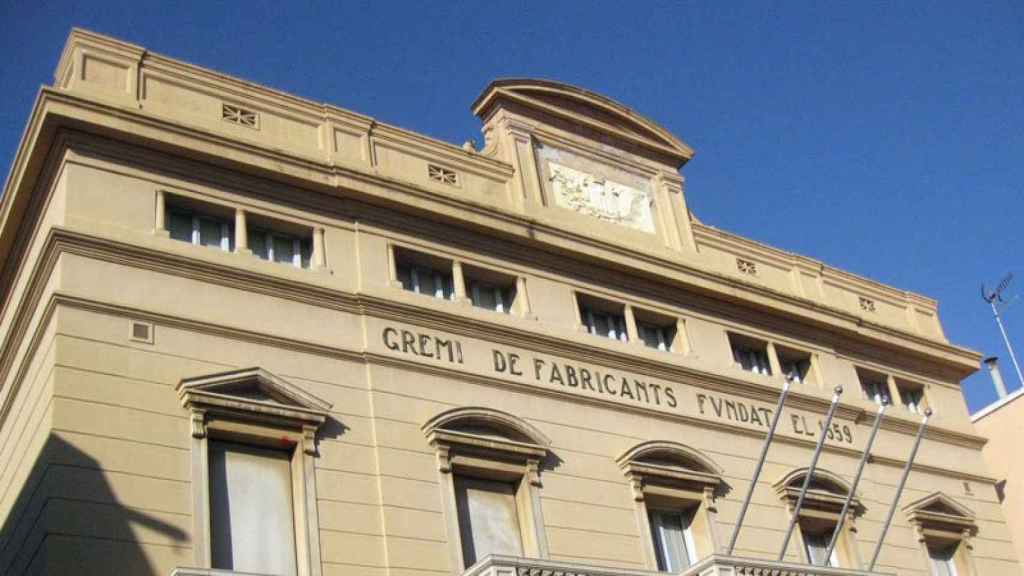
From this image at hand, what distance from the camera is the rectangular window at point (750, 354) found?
98.2ft

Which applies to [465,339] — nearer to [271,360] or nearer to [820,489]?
[271,360]

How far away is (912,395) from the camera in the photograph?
A: 110 ft

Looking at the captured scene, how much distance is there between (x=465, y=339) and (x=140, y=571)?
784 cm

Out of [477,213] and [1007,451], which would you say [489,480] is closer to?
[477,213]

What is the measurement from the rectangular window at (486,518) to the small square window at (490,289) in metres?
3.89

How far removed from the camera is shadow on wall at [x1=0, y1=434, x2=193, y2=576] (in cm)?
1866

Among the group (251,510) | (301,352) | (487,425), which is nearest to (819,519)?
(487,425)

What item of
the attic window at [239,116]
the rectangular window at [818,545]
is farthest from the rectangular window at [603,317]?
the attic window at [239,116]

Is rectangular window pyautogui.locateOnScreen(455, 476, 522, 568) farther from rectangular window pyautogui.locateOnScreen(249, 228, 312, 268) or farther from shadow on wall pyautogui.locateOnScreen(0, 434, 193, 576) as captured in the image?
shadow on wall pyautogui.locateOnScreen(0, 434, 193, 576)

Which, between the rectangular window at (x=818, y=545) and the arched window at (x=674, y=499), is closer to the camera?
the arched window at (x=674, y=499)

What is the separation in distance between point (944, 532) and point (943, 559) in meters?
0.60

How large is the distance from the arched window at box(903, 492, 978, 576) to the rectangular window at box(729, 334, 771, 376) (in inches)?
171

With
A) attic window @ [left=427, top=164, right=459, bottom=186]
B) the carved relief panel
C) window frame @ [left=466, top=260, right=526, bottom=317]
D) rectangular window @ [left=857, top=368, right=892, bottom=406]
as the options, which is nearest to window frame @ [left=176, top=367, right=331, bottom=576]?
window frame @ [left=466, top=260, right=526, bottom=317]

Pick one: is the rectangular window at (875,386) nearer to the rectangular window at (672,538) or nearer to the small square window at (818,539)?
the small square window at (818,539)
